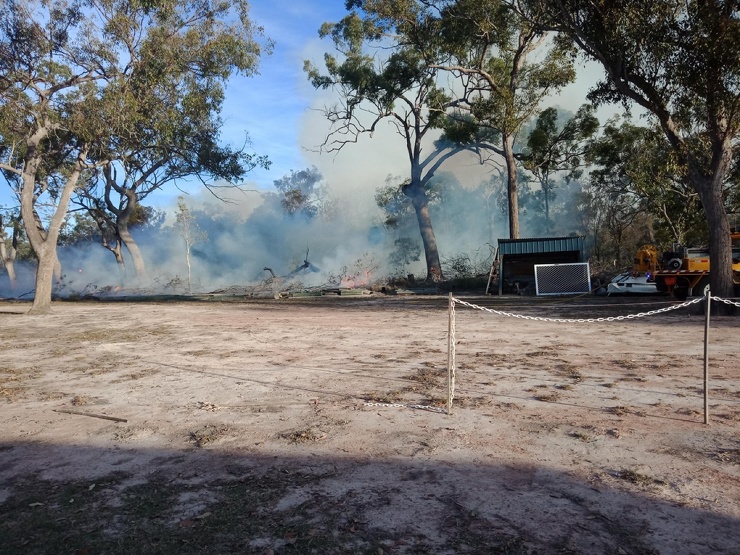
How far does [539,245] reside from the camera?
27500 mm

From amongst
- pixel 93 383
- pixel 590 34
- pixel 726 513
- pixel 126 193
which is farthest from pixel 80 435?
pixel 126 193

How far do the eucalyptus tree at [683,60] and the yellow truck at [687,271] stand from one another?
5879 millimetres

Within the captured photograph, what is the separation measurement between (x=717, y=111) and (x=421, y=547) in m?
15.3

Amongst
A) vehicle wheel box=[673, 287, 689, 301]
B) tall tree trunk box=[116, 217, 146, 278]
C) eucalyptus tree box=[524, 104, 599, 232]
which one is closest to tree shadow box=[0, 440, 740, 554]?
vehicle wheel box=[673, 287, 689, 301]

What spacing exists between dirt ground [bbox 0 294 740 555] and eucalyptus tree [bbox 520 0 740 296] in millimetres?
6701

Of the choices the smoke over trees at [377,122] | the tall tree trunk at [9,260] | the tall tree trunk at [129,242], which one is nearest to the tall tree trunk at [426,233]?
the smoke over trees at [377,122]

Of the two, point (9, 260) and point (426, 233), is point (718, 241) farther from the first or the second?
point (9, 260)

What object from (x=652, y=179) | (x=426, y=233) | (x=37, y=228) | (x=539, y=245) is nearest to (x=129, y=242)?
(x=37, y=228)

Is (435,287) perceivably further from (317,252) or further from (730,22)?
(730,22)

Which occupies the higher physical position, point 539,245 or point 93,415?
point 539,245

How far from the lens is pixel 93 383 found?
26.5 ft

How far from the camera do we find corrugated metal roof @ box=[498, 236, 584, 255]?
89.0 feet

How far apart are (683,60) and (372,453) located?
14.6 metres

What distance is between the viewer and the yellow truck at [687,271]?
69.0 ft
